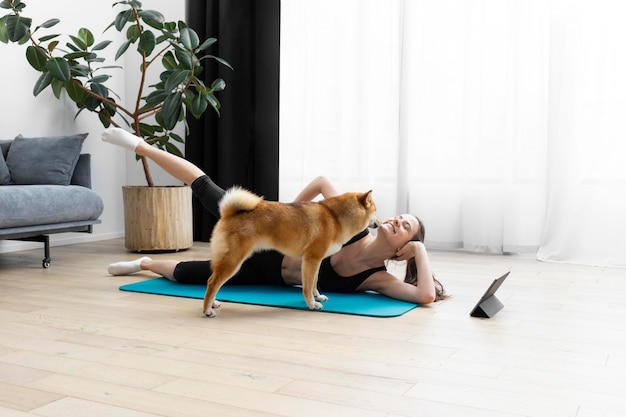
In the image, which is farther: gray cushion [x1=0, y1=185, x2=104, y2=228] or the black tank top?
gray cushion [x1=0, y1=185, x2=104, y2=228]

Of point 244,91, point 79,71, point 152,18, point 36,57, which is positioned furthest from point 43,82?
point 244,91

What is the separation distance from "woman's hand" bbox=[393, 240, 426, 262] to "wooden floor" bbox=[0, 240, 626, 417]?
23cm

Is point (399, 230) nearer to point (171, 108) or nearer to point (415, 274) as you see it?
point (415, 274)

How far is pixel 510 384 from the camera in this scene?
5.85 feet

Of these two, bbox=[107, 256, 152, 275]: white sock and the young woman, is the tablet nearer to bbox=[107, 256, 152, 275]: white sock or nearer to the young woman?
the young woman

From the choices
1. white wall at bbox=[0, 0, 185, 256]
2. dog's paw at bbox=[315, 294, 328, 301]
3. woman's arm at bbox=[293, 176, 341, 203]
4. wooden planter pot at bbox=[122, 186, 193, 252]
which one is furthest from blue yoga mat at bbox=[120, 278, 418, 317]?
white wall at bbox=[0, 0, 185, 256]

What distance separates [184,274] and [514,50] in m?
2.52

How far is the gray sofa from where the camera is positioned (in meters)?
3.60

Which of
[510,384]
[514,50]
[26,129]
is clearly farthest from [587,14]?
[26,129]

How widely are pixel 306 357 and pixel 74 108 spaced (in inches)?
144

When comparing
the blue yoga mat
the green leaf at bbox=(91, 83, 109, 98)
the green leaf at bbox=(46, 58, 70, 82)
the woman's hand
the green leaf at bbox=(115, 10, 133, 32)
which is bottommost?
the blue yoga mat

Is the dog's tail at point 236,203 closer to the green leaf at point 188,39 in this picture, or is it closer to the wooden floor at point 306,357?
the wooden floor at point 306,357

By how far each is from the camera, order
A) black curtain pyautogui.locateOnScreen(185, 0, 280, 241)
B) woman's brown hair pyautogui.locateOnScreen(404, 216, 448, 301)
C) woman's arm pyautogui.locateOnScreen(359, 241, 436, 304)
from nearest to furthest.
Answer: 1. woman's arm pyautogui.locateOnScreen(359, 241, 436, 304)
2. woman's brown hair pyautogui.locateOnScreen(404, 216, 448, 301)
3. black curtain pyautogui.locateOnScreen(185, 0, 280, 241)

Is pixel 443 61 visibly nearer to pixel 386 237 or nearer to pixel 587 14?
pixel 587 14
